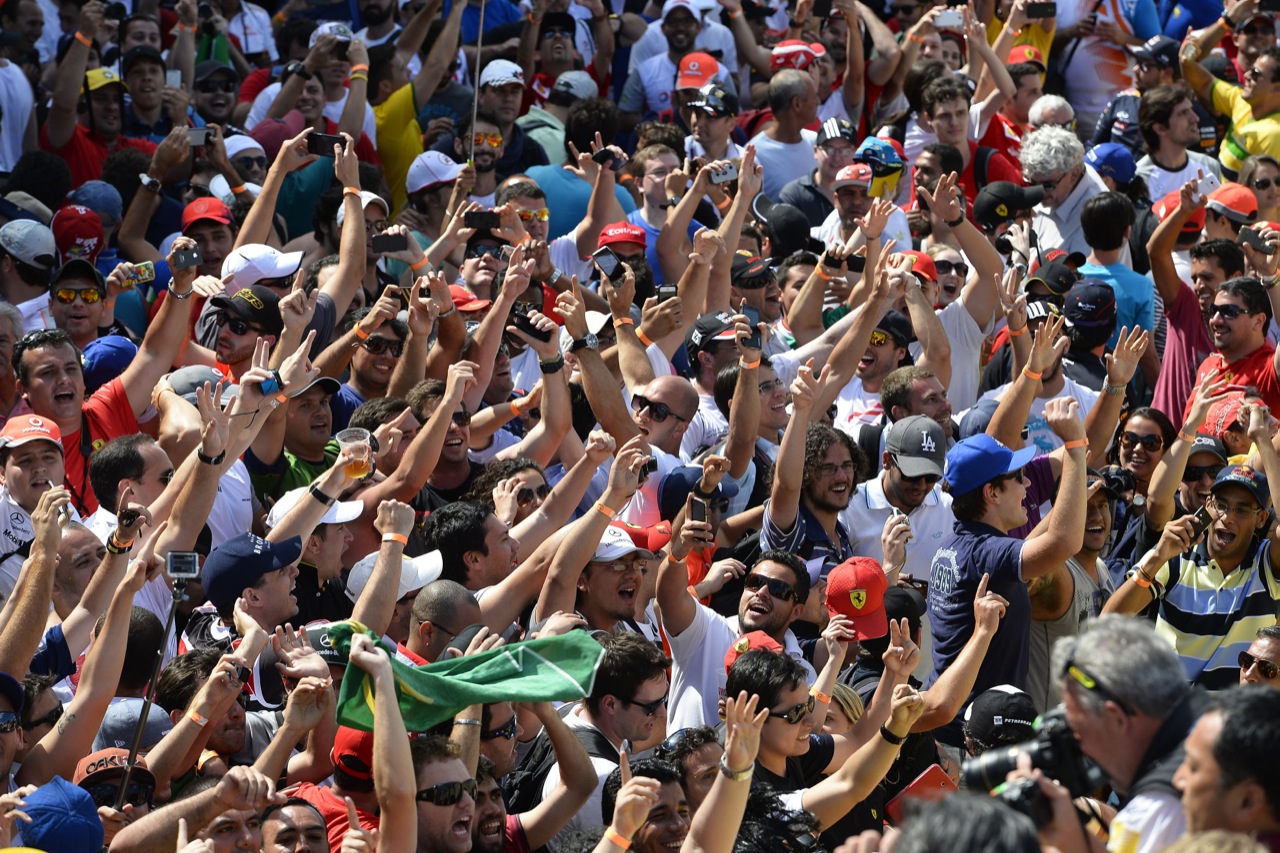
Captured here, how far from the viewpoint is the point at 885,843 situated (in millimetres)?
3320

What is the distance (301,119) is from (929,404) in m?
4.27

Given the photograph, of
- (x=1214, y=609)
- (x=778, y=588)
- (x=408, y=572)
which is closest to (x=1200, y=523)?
(x=1214, y=609)

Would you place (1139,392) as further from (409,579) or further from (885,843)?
(885,843)

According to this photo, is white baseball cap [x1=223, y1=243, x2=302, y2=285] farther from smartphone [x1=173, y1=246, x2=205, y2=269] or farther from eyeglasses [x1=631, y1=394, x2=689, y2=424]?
eyeglasses [x1=631, y1=394, x2=689, y2=424]

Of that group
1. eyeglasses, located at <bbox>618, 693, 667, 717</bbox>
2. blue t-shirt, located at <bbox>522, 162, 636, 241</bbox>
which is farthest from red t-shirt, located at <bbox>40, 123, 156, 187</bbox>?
eyeglasses, located at <bbox>618, 693, 667, 717</bbox>

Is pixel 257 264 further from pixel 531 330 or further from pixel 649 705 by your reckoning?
pixel 649 705

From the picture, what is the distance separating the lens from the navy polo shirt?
641 cm

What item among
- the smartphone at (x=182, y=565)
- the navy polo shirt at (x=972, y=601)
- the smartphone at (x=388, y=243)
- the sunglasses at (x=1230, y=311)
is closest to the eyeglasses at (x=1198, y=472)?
the sunglasses at (x=1230, y=311)

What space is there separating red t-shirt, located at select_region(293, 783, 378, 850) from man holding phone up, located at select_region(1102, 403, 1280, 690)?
10.5ft

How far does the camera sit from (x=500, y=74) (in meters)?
10.7

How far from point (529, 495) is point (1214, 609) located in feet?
8.77

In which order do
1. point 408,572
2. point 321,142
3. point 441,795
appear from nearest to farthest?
point 441,795 < point 408,572 < point 321,142

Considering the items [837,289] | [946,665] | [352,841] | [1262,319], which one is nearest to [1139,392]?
[1262,319]

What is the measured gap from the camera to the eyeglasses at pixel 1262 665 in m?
6.40
